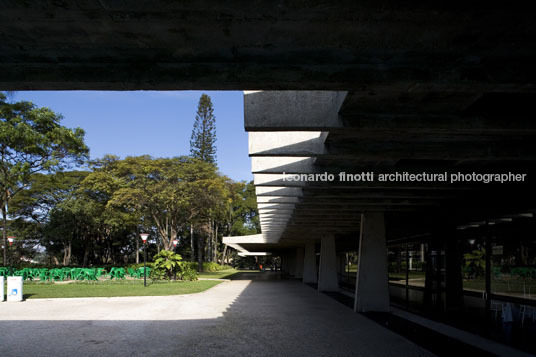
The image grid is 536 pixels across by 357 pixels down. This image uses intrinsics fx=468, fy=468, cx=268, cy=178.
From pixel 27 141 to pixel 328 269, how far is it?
2178 centimetres

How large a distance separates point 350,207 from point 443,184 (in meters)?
4.92

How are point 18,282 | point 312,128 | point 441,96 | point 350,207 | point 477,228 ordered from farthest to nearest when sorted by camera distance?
point 18,282
point 350,207
point 477,228
point 312,128
point 441,96

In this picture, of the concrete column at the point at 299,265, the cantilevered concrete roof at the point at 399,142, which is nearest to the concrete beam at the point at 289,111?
the cantilevered concrete roof at the point at 399,142

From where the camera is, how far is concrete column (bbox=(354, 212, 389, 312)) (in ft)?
53.7

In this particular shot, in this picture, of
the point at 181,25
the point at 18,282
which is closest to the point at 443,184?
the point at 181,25

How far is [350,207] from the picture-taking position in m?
16.0

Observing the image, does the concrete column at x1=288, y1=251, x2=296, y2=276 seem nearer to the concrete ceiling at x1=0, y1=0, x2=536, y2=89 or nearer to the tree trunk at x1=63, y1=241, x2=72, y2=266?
the tree trunk at x1=63, y1=241, x2=72, y2=266

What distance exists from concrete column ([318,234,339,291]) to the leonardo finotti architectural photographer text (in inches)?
619

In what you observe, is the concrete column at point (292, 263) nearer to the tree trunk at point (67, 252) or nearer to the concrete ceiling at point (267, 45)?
the tree trunk at point (67, 252)

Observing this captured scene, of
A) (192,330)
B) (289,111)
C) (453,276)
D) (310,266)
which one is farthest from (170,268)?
(289,111)

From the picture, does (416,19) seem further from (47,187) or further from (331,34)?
(47,187)

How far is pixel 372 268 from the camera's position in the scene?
1659cm

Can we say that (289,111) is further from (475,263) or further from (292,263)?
(292,263)

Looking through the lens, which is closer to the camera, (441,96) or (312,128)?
(441,96)
